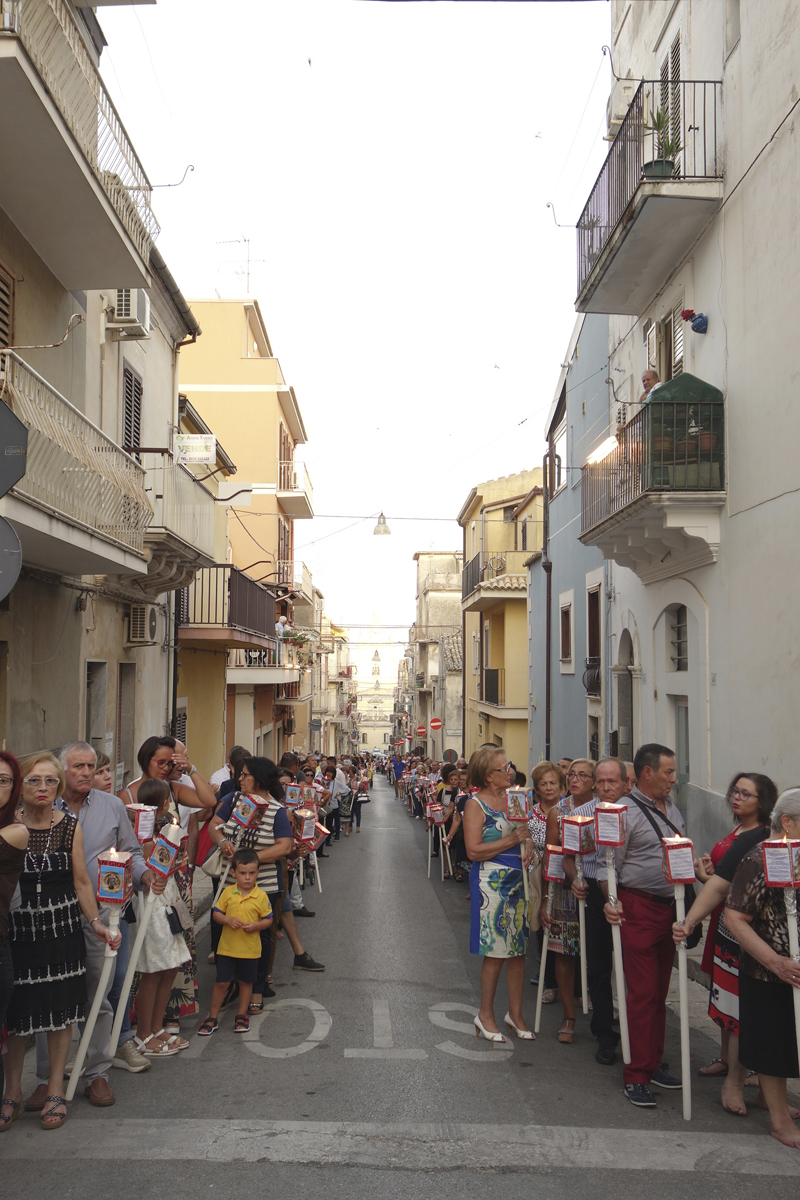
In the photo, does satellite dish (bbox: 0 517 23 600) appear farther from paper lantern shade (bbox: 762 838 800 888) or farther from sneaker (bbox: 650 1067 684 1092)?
sneaker (bbox: 650 1067 684 1092)

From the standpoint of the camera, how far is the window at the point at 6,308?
9156mm

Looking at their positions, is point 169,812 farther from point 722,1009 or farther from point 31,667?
point 31,667

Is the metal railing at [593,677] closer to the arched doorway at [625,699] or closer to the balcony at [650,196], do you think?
the arched doorway at [625,699]

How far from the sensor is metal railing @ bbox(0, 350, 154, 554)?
317 inches

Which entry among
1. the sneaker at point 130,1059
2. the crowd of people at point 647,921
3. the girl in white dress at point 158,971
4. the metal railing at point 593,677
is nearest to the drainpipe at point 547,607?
the metal railing at point 593,677

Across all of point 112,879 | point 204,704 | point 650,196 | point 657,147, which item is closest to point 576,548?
point 204,704

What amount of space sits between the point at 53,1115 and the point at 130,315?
10.3 metres

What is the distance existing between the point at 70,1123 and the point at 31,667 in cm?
615

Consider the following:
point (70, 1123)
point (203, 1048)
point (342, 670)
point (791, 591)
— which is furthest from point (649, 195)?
point (342, 670)

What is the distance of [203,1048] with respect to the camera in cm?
620

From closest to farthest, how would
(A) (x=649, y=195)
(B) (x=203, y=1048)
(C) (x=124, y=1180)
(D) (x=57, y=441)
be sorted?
(C) (x=124, y=1180), (B) (x=203, y=1048), (D) (x=57, y=441), (A) (x=649, y=195)

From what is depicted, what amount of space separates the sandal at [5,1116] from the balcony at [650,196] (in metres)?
10.8

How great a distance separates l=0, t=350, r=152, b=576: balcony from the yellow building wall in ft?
28.6

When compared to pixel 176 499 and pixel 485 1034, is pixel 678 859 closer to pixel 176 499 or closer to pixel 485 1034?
pixel 485 1034
